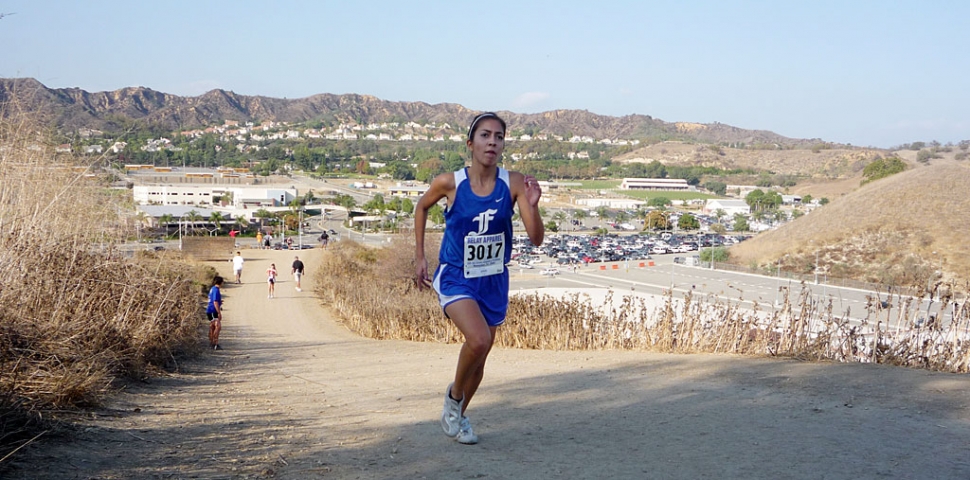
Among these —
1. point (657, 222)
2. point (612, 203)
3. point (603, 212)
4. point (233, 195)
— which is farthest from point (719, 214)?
point (233, 195)

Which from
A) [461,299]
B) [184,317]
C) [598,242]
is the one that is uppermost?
[461,299]

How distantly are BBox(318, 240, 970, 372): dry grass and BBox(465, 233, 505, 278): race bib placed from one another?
224 inches

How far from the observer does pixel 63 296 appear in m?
7.89

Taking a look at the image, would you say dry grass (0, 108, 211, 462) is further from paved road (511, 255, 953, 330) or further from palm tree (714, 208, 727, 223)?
palm tree (714, 208, 727, 223)

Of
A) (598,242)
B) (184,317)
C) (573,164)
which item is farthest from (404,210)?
(573,164)

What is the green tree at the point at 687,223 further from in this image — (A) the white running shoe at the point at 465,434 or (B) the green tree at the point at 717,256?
(A) the white running shoe at the point at 465,434

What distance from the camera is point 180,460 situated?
491cm

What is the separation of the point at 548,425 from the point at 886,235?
55127mm

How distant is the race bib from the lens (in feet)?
18.2

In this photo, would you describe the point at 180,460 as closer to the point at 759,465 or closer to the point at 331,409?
the point at 331,409

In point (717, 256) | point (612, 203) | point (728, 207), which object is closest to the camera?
point (717, 256)

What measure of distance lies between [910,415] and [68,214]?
8.28 meters

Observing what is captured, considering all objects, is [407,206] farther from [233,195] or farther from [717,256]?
[717,256]

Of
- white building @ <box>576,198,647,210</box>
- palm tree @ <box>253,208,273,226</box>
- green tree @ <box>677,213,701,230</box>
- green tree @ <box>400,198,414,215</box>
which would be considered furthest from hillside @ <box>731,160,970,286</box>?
white building @ <box>576,198,647,210</box>
